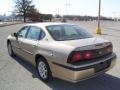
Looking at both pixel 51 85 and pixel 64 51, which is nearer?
pixel 64 51

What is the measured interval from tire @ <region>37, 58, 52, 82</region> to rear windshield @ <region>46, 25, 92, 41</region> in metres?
0.71

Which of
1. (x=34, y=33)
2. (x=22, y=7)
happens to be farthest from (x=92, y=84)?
(x=22, y=7)

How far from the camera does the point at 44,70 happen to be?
5.75m

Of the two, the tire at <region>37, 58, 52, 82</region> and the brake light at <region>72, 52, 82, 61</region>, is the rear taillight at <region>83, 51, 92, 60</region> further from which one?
the tire at <region>37, 58, 52, 82</region>

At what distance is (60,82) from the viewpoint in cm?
575

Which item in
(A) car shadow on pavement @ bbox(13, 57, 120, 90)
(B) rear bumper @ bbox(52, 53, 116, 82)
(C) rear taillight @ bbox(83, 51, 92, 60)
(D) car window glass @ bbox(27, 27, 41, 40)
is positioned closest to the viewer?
(B) rear bumper @ bbox(52, 53, 116, 82)

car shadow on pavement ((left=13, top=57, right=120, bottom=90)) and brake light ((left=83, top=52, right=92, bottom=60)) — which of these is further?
car shadow on pavement ((left=13, top=57, right=120, bottom=90))

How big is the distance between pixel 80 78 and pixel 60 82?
1.08 m

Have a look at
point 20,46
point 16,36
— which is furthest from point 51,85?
point 16,36

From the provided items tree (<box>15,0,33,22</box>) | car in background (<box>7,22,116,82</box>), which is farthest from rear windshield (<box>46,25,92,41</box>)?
tree (<box>15,0,33,22</box>)

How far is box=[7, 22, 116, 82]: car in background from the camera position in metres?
4.82

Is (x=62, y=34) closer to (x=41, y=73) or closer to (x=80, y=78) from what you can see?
(x=41, y=73)

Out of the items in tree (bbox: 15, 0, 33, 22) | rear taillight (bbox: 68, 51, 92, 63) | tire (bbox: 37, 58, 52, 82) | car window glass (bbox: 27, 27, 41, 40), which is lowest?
tire (bbox: 37, 58, 52, 82)

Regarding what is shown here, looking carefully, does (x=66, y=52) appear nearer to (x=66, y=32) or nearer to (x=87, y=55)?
(x=87, y=55)
